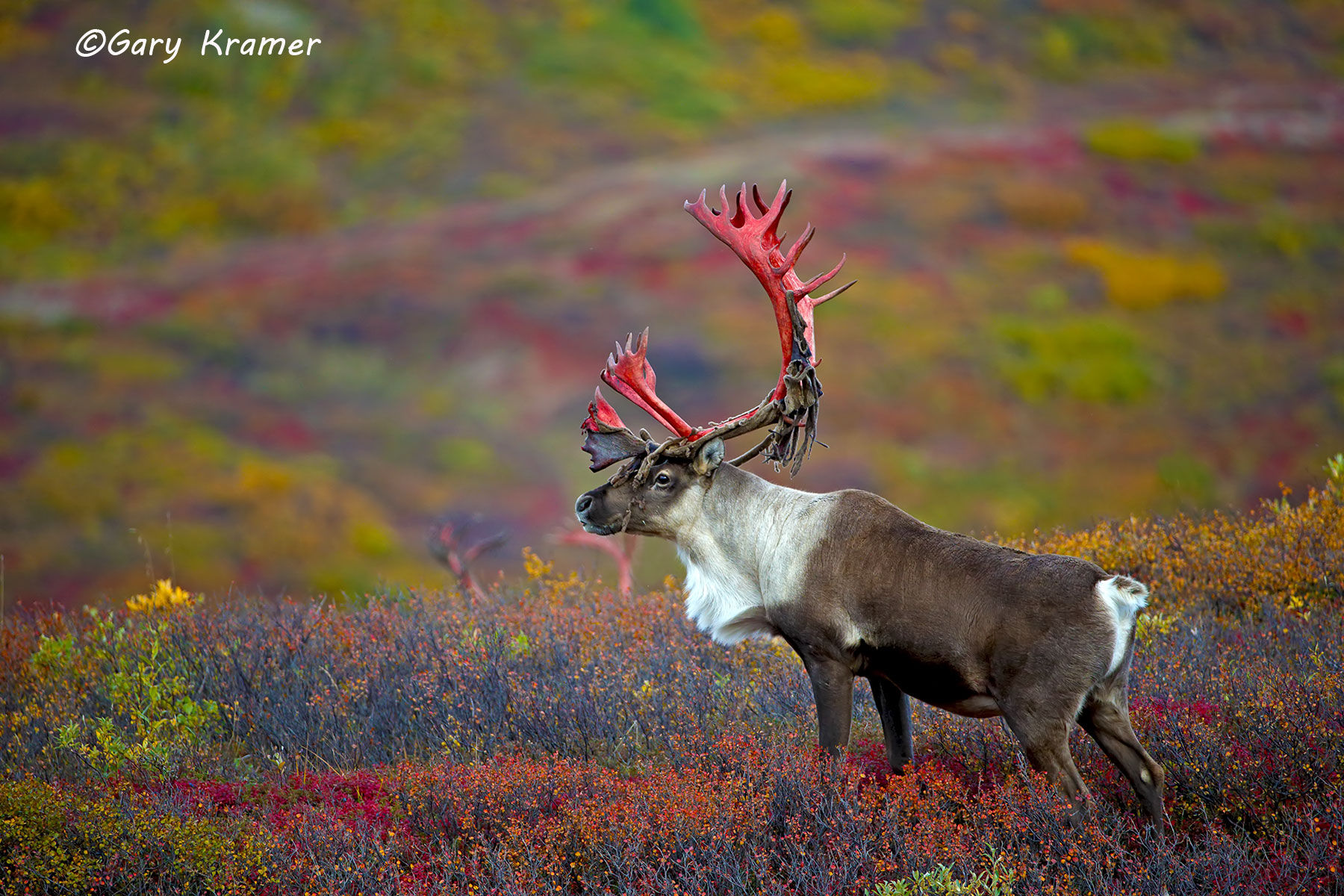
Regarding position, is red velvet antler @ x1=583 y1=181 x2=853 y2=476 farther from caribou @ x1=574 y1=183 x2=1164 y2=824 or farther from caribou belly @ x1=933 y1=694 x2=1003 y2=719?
caribou belly @ x1=933 y1=694 x2=1003 y2=719

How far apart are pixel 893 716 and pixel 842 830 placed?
0.75 metres

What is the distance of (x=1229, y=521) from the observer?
795 centimetres

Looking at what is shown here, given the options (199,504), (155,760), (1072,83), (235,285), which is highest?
(1072,83)

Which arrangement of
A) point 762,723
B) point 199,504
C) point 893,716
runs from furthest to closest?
point 199,504 → point 762,723 → point 893,716

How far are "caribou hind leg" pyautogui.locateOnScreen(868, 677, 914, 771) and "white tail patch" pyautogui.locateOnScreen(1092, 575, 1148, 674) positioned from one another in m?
1.12

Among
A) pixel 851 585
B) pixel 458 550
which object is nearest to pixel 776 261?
pixel 851 585

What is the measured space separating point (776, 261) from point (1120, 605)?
91.4 inches

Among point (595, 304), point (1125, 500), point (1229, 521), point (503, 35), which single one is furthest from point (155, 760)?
point (503, 35)

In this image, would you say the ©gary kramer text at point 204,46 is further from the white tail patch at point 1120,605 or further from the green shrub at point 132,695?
the white tail patch at point 1120,605

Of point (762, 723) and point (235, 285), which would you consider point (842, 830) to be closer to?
point (762, 723)

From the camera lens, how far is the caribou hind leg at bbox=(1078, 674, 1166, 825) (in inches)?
168

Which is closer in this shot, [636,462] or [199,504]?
[636,462]

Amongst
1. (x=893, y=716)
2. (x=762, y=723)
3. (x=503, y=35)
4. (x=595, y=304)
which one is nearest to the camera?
(x=893, y=716)

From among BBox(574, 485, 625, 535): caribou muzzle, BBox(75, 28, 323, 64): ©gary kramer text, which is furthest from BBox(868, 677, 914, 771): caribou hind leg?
BBox(75, 28, 323, 64): ©gary kramer text
